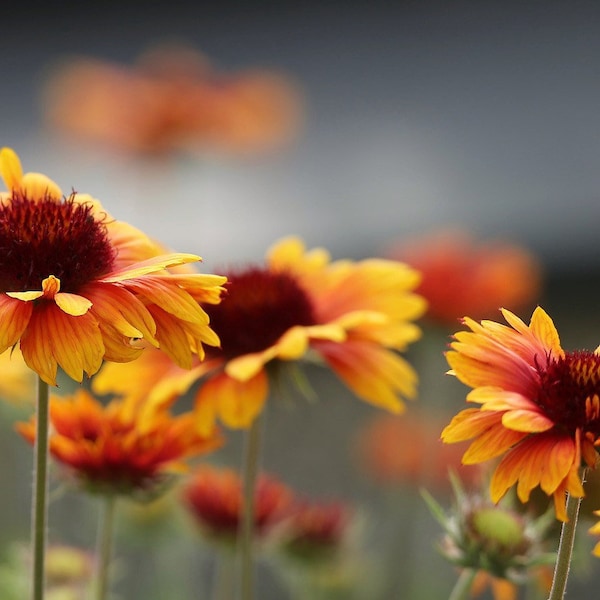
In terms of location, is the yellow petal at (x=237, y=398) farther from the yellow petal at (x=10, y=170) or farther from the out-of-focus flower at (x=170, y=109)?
the out-of-focus flower at (x=170, y=109)

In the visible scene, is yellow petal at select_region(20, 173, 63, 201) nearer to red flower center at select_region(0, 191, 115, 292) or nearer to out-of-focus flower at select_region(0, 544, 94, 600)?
red flower center at select_region(0, 191, 115, 292)

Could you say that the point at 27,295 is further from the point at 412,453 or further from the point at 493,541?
the point at 412,453

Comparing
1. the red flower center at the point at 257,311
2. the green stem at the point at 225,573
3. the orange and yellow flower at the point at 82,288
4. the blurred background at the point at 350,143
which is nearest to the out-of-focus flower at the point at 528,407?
the orange and yellow flower at the point at 82,288

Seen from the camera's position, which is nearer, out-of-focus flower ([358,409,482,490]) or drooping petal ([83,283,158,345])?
drooping petal ([83,283,158,345])

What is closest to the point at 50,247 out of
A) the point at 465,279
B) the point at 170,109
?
the point at 465,279

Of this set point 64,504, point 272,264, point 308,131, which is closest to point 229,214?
point 308,131

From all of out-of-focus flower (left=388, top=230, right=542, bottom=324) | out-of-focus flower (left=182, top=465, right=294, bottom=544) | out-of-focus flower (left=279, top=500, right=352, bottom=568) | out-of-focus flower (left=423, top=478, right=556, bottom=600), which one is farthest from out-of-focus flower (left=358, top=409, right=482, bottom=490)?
out-of-focus flower (left=423, top=478, right=556, bottom=600)
